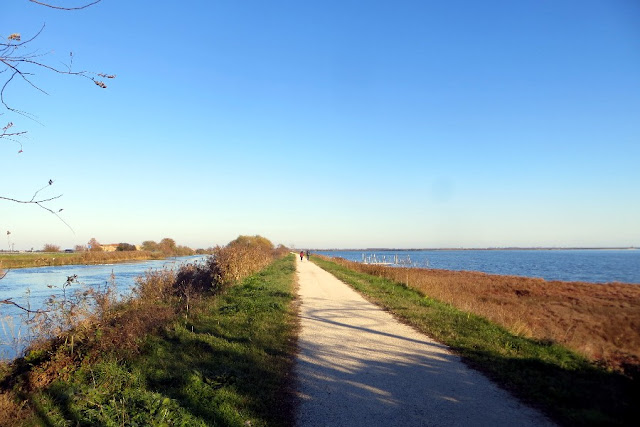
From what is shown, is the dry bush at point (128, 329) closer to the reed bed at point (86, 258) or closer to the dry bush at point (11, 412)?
the dry bush at point (11, 412)

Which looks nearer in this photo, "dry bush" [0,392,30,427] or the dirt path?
the dirt path

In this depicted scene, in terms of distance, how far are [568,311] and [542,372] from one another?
14.5 m

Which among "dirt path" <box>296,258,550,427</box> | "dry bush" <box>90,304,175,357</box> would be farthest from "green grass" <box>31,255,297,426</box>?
"dirt path" <box>296,258,550,427</box>

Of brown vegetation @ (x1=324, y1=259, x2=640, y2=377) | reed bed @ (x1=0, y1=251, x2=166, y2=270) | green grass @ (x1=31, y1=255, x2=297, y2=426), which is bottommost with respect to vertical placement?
brown vegetation @ (x1=324, y1=259, x2=640, y2=377)

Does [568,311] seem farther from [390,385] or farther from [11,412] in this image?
[11,412]

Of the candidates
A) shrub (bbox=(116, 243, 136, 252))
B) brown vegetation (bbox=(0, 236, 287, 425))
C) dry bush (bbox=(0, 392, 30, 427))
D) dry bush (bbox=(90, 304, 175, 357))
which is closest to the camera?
dry bush (bbox=(0, 392, 30, 427))

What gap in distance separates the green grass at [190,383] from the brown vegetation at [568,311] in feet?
19.7

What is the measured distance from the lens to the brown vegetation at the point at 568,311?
34.9ft

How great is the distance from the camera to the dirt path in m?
5.26

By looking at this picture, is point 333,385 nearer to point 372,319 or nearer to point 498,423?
point 498,423

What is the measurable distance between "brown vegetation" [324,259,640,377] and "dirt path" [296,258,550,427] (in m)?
2.84

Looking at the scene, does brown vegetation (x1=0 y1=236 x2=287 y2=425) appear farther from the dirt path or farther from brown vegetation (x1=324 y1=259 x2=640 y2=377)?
brown vegetation (x1=324 y1=259 x2=640 y2=377)

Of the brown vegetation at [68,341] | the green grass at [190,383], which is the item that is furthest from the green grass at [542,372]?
the brown vegetation at [68,341]

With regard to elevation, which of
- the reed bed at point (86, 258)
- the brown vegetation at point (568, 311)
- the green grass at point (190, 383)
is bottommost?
the brown vegetation at point (568, 311)
